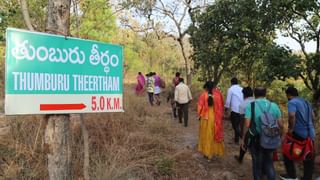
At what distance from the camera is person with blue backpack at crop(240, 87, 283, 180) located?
6.10 meters

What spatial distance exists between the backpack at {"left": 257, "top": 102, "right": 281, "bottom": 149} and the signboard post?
3.01 m

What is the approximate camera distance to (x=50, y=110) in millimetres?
3354

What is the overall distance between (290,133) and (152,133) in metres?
3.44

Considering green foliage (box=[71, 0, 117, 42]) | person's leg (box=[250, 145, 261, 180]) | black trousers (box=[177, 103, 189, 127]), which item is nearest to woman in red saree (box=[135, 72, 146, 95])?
green foliage (box=[71, 0, 117, 42])

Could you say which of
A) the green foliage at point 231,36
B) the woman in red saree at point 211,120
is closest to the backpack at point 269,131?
the woman in red saree at point 211,120

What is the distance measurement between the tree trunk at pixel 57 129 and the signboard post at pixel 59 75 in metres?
0.14

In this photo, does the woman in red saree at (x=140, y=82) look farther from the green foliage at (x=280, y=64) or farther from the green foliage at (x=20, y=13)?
the green foliage at (x=280, y=64)

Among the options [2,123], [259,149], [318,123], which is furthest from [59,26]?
[318,123]

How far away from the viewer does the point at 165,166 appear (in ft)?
22.9

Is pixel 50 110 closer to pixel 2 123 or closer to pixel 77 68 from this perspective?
pixel 77 68

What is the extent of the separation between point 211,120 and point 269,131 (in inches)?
79.0

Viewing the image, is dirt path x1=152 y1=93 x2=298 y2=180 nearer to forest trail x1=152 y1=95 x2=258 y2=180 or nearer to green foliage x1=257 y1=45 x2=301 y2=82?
forest trail x1=152 y1=95 x2=258 y2=180

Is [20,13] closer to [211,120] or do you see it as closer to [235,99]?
[235,99]

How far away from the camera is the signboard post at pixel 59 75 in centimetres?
315
